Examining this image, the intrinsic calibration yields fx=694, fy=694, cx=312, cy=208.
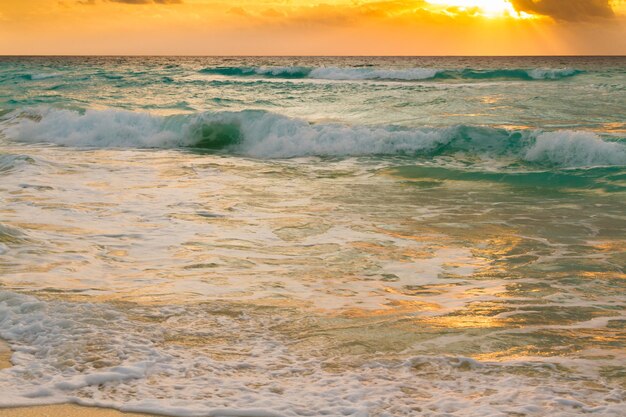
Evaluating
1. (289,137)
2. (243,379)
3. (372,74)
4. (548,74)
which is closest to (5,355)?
(243,379)

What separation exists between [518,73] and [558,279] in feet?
128

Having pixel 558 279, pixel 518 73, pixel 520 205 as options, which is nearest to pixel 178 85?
pixel 518 73

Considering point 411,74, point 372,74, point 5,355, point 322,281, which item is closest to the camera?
point 5,355

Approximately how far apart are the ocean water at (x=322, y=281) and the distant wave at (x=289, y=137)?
9cm

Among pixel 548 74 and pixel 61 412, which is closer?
pixel 61 412

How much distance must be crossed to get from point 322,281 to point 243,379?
2125 mm

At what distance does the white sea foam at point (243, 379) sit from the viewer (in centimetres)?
365

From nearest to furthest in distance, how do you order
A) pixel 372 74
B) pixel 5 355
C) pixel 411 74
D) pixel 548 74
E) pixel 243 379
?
pixel 243 379, pixel 5 355, pixel 548 74, pixel 411 74, pixel 372 74

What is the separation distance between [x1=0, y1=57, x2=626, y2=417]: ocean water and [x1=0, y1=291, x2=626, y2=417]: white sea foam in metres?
0.02

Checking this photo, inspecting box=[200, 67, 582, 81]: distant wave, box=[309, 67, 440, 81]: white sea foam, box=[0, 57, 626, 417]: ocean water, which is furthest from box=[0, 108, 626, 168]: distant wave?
box=[309, 67, 440, 81]: white sea foam

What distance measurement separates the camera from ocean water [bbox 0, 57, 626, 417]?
12.8ft

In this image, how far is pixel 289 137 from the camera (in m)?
17.6

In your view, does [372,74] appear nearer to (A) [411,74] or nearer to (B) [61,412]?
(A) [411,74]

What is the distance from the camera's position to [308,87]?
35344 mm
